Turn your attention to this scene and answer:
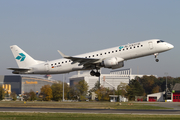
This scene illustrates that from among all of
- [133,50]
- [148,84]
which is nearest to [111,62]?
[133,50]

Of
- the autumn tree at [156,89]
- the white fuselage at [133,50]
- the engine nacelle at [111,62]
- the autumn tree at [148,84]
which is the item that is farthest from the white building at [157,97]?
the engine nacelle at [111,62]

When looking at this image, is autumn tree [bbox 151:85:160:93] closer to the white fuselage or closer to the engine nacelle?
the white fuselage

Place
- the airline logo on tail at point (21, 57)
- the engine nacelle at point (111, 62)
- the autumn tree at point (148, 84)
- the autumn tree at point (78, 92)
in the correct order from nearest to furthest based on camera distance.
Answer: the engine nacelle at point (111, 62)
the airline logo on tail at point (21, 57)
the autumn tree at point (78, 92)
the autumn tree at point (148, 84)

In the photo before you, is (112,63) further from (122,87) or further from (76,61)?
(122,87)

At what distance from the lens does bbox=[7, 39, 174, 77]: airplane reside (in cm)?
4612

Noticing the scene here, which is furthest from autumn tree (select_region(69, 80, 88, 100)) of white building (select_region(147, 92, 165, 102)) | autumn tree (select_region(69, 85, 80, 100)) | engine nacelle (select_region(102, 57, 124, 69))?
engine nacelle (select_region(102, 57, 124, 69))

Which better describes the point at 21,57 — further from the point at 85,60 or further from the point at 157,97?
the point at 157,97

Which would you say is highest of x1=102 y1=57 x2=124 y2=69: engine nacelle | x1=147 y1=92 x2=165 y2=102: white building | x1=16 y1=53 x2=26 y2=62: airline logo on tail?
x1=16 y1=53 x2=26 y2=62: airline logo on tail

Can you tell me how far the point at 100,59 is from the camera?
47594mm

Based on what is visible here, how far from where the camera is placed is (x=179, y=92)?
339 feet

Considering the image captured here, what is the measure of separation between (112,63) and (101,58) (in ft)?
8.29

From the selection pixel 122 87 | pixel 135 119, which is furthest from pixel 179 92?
pixel 135 119

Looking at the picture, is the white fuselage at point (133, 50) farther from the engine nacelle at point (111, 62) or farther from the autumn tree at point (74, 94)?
the autumn tree at point (74, 94)

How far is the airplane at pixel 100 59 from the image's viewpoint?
46125mm
